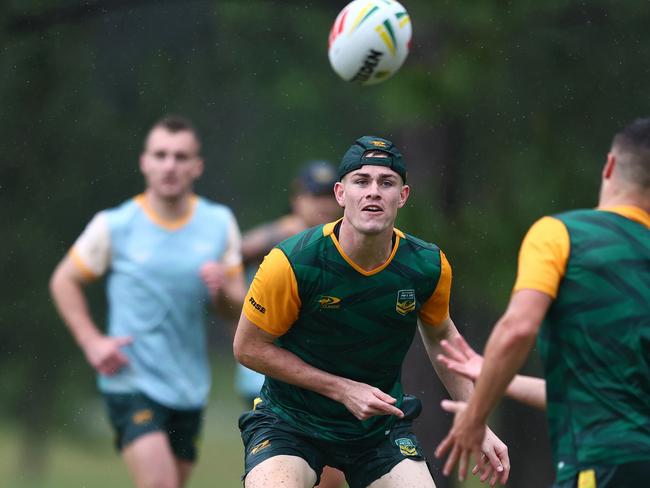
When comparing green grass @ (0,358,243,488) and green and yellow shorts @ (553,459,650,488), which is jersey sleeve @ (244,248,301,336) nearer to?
green and yellow shorts @ (553,459,650,488)

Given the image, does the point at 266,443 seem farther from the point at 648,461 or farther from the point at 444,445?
the point at 648,461

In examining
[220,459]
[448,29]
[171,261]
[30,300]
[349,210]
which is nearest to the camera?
[349,210]

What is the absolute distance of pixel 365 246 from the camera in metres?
5.94

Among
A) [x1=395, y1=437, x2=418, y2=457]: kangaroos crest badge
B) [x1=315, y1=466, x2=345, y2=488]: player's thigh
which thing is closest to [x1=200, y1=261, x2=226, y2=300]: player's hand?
[x1=315, y1=466, x2=345, y2=488]: player's thigh

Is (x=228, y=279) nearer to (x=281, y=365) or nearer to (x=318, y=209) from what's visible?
(x=318, y=209)

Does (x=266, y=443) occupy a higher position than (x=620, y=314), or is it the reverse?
(x=620, y=314)

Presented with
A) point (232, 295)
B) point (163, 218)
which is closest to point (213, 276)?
point (232, 295)

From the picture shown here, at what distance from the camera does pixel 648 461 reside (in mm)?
4820

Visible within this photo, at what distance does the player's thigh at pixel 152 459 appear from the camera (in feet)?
28.1

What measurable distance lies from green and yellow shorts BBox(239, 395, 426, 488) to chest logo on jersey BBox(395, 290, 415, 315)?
1.73ft

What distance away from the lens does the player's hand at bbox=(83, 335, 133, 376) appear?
8727 millimetres

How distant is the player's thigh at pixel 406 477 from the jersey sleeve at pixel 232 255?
11.4 ft

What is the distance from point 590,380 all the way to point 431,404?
273 inches

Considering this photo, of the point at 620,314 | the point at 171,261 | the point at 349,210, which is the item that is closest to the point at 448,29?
the point at 171,261
